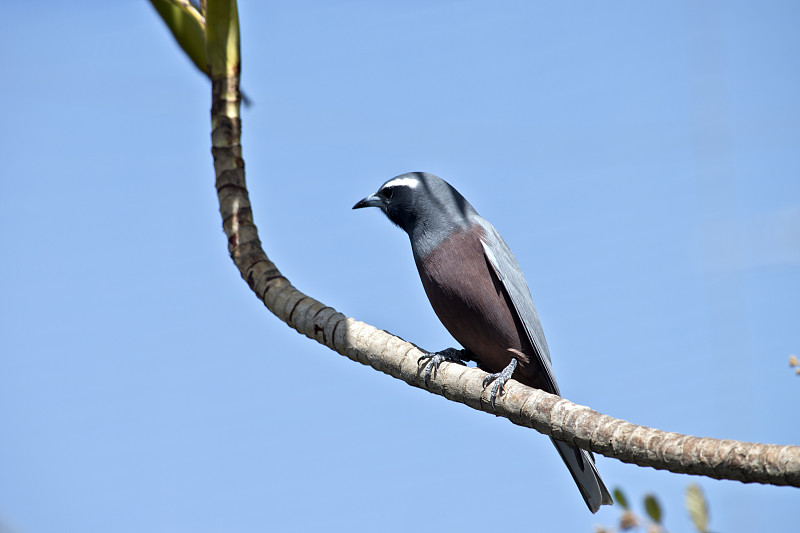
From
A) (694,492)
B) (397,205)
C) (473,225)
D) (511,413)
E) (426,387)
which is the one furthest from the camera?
(397,205)

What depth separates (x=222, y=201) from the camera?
14.7 ft

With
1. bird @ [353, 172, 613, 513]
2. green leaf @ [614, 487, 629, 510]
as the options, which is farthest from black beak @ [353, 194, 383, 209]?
green leaf @ [614, 487, 629, 510]

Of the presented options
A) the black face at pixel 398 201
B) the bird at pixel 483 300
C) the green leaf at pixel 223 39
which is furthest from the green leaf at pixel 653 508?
the green leaf at pixel 223 39

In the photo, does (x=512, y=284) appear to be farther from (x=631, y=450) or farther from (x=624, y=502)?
(x=624, y=502)

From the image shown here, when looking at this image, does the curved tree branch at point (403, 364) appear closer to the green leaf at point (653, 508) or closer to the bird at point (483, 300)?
the bird at point (483, 300)

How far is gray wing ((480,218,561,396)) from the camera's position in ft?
14.9

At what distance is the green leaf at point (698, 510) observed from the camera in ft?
5.45

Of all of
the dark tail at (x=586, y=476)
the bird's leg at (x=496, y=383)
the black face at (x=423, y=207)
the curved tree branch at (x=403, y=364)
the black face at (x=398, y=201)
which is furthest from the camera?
the black face at (x=398, y=201)

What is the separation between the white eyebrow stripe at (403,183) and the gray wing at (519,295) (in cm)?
64

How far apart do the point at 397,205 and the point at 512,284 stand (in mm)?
1094

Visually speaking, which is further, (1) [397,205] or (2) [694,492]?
(1) [397,205]

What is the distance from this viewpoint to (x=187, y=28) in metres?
4.58

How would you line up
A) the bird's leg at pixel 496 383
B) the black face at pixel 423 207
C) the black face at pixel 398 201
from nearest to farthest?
the bird's leg at pixel 496 383 → the black face at pixel 423 207 → the black face at pixel 398 201

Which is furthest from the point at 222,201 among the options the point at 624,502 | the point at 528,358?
the point at 624,502
